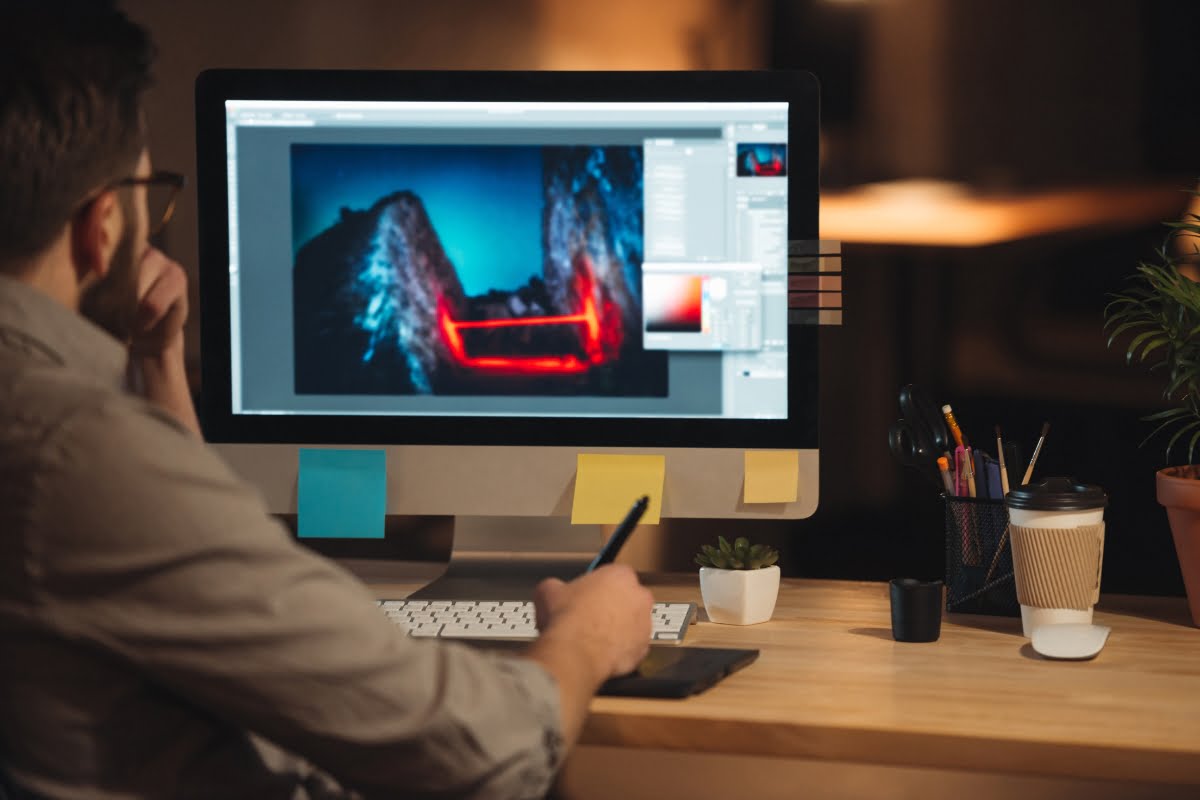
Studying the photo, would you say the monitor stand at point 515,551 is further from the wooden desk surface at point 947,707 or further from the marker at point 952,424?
the marker at point 952,424

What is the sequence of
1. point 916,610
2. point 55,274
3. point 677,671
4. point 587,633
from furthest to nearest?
point 916,610, point 677,671, point 587,633, point 55,274

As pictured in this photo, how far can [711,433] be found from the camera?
1.32 metres

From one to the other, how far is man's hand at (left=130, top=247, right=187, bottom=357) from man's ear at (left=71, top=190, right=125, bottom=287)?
0.59 m

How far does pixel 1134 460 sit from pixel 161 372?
3.55 ft

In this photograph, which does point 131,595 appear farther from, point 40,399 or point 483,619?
point 483,619

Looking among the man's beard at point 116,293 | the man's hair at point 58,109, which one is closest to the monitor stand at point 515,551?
the man's beard at point 116,293

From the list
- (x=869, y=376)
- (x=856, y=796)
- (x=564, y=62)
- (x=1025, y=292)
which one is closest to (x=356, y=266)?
(x=564, y=62)

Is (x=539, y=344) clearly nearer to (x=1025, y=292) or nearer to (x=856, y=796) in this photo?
(x=1025, y=292)

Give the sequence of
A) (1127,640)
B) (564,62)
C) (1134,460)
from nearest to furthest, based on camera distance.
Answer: (1127,640), (1134,460), (564,62)

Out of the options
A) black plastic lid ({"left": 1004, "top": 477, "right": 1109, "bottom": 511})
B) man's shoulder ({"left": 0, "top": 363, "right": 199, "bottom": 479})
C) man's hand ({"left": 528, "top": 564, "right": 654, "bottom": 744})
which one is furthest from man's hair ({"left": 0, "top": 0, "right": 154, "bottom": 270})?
black plastic lid ({"left": 1004, "top": 477, "right": 1109, "bottom": 511})

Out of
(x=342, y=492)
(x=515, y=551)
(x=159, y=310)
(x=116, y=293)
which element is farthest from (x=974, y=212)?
(x=116, y=293)

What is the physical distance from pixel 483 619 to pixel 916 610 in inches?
15.3

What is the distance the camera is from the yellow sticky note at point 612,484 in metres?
1.31

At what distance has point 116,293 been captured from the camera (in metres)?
0.79
